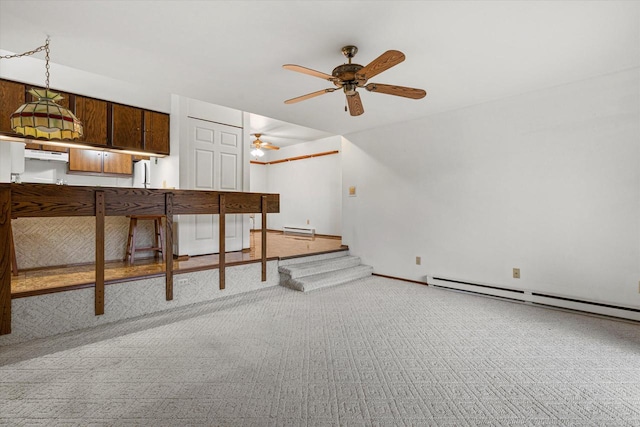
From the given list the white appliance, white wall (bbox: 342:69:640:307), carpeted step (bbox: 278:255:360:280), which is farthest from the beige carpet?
the white appliance

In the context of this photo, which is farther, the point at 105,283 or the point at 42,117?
the point at 105,283

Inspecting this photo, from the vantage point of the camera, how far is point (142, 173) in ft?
17.4

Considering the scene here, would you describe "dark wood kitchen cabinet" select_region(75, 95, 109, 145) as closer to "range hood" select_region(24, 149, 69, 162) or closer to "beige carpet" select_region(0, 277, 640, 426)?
"range hood" select_region(24, 149, 69, 162)

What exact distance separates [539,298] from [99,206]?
16.1 ft

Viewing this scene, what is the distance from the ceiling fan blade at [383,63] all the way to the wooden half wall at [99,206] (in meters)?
2.32

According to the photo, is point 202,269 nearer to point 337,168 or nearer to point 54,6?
point 54,6

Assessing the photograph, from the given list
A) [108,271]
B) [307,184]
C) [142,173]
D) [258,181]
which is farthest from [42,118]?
[258,181]

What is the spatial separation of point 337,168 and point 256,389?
19.5ft

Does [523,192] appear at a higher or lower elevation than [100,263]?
higher

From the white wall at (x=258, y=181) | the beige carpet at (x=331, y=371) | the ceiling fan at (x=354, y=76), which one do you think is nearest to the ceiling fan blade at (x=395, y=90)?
the ceiling fan at (x=354, y=76)

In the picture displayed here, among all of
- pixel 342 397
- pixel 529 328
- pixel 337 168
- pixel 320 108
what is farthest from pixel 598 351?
pixel 337 168

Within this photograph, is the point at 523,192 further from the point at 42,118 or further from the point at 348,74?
the point at 42,118

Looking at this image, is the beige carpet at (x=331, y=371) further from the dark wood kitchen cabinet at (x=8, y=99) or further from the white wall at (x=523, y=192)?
the dark wood kitchen cabinet at (x=8, y=99)

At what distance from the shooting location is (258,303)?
3.70 metres
